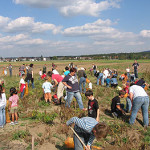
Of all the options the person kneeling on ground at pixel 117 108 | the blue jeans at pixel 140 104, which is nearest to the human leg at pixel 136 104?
the blue jeans at pixel 140 104

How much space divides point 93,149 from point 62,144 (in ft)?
2.99

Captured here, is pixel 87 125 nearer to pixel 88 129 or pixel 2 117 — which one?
pixel 88 129

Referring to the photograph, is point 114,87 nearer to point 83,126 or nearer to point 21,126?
point 21,126

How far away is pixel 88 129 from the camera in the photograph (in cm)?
292

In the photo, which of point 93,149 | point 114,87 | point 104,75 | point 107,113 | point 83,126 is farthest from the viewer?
point 104,75

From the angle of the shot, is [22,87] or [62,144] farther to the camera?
[22,87]

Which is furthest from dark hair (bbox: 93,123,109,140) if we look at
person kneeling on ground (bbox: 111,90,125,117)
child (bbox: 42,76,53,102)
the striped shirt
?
child (bbox: 42,76,53,102)

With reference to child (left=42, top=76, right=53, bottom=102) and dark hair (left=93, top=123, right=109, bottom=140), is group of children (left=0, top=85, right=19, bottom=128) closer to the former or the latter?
child (left=42, top=76, right=53, bottom=102)

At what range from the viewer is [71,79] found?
6.25 meters

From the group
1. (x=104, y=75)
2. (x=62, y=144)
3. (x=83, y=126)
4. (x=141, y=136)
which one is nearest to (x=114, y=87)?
(x=104, y=75)

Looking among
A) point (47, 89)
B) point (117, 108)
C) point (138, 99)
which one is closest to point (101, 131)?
point (138, 99)

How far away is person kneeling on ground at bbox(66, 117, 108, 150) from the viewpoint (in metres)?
2.60

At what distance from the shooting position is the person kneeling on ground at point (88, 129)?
8.54ft

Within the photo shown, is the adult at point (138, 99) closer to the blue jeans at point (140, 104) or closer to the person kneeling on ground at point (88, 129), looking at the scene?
the blue jeans at point (140, 104)
